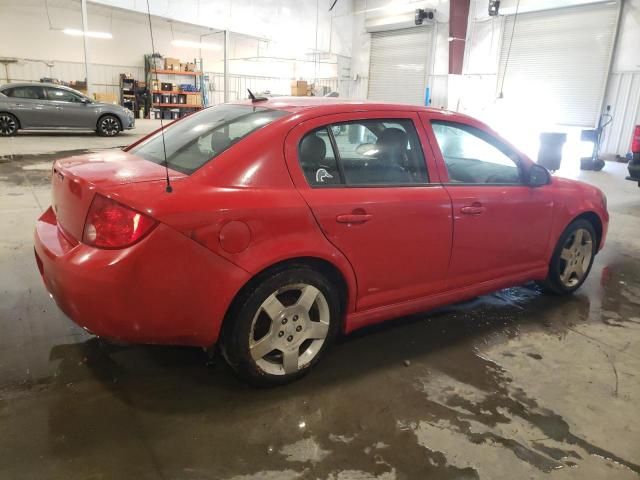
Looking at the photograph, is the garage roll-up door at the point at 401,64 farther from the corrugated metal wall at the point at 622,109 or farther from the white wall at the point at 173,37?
the corrugated metal wall at the point at 622,109

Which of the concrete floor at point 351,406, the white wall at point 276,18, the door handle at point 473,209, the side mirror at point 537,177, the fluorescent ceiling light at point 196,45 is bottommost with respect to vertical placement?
the concrete floor at point 351,406

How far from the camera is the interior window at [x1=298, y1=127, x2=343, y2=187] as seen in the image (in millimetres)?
2438

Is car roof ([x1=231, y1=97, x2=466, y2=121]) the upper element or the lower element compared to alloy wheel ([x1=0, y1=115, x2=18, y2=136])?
upper

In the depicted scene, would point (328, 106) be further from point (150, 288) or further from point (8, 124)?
point (8, 124)

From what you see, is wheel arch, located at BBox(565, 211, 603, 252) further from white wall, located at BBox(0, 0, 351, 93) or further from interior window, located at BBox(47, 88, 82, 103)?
white wall, located at BBox(0, 0, 351, 93)

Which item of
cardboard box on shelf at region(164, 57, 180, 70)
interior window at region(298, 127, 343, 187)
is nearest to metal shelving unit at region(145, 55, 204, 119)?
cardboard box on shelf at region(164, 57, 180, 70)

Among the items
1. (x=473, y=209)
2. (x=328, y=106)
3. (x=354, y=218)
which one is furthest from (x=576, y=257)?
(x=328, y=106)

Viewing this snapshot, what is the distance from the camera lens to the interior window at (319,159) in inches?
96.0

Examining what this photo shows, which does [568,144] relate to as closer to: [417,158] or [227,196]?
[417,158]

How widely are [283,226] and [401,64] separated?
19.0m

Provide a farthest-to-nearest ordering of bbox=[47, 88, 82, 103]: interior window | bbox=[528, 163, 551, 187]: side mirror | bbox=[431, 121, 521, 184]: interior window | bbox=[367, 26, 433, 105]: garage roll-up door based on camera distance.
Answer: bbox=[367, 26, 433, 105]: garage roll-up door, bbox=[47, 88, 82, 103]: interior window, bbox=[528, 163, 551, 187]: side mirror, bbox=[431, 121, 521, 184]: interior window

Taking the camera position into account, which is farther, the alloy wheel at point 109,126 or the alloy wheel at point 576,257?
the alloy wheel at point 109,126

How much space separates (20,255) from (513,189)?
3.99 m

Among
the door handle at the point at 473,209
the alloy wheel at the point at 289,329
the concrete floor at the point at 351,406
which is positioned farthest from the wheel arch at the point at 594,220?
the alloy wheel at the point at 289,329
